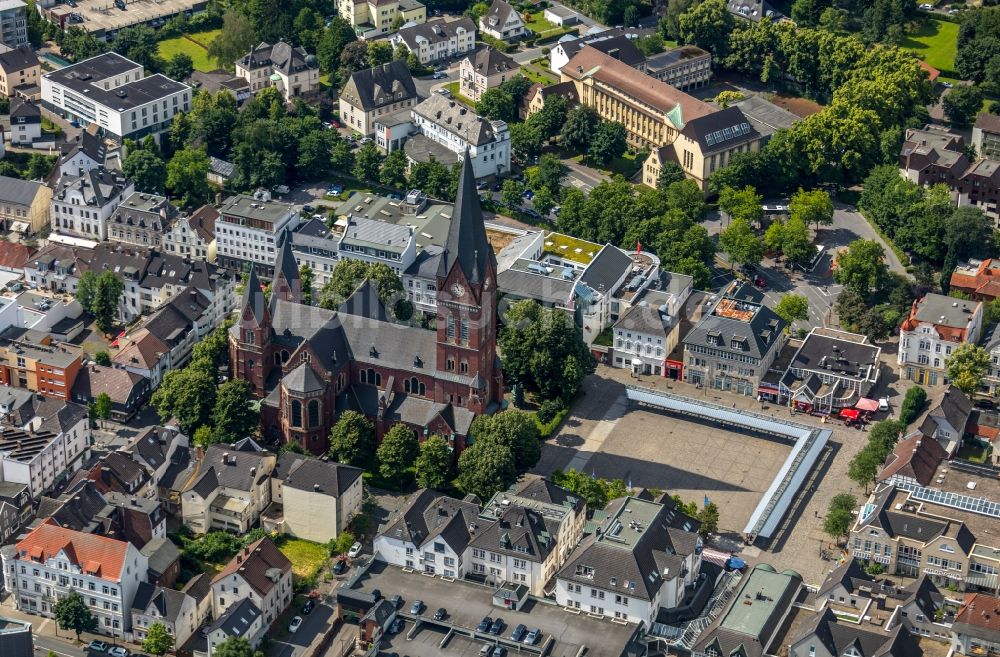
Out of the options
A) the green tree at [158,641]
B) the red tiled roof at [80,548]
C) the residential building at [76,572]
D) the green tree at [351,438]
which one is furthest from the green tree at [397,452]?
the green tree at [158,641]

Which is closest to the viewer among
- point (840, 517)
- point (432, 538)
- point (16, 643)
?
point (16, 643)

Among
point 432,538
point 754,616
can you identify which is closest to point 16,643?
point 432,538

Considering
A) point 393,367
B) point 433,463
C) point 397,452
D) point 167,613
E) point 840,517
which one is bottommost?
point 167,613

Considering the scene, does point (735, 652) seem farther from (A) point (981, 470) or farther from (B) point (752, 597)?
(A) point (981, 470)

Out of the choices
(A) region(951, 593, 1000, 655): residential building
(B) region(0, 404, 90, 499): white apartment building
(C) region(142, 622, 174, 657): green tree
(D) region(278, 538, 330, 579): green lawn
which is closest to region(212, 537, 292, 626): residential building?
(C) region(142, 622, 174, 657): green tree

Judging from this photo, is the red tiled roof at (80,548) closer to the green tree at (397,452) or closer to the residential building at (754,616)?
the green tree at (397,452)

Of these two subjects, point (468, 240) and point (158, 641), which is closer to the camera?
point (158, 641)

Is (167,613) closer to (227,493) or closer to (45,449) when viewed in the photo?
(227,493)
